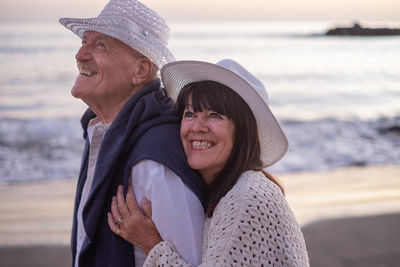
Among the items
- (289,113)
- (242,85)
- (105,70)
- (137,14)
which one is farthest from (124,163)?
(289,113)

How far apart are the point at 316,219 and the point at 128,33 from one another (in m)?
4.18

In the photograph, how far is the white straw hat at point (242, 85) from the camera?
2.19 meters

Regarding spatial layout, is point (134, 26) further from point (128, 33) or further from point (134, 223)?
Answer: point (134, 223)

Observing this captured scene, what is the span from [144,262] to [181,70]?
A: 36.2 inches

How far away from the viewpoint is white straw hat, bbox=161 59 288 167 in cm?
219

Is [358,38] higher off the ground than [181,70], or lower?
lower

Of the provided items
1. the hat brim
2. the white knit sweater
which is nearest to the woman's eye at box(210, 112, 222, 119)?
the white knit sweater

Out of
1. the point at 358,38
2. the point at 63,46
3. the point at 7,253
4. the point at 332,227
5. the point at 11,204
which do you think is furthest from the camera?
the point at 358,38

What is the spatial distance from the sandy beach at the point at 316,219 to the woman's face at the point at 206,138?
302 cm

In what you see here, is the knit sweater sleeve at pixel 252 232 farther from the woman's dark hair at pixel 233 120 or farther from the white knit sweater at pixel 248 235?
the woman's dark hair at pixel 233 120

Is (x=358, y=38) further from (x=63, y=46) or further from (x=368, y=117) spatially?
(x=368, y=117)

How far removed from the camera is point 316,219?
5.85 m

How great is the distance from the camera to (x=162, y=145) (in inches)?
85.0

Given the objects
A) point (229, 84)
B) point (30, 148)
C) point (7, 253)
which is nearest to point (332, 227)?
point (7, 253)
